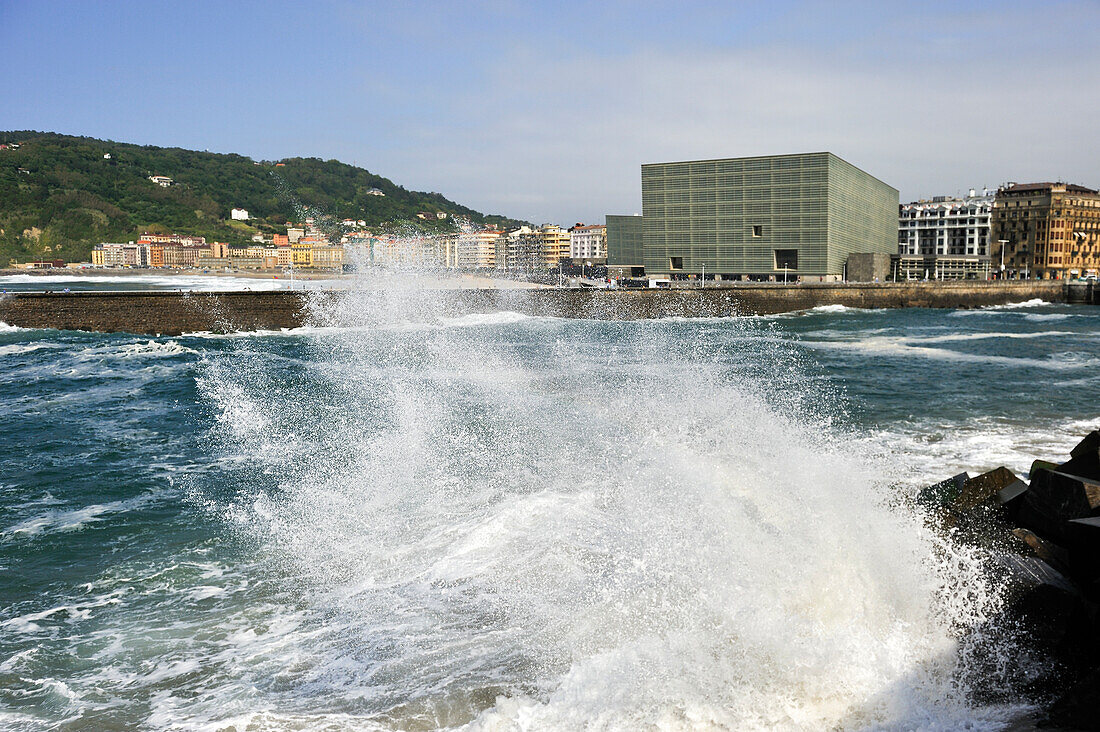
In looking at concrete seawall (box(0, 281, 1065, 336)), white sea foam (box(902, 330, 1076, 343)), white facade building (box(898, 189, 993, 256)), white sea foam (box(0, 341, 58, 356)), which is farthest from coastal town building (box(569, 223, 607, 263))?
white sea foam (box(0, 341, 58, 356))

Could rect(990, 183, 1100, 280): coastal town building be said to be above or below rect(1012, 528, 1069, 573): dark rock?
above

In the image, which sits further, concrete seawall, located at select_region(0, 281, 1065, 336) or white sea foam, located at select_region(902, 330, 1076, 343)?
concrete seawall, located at select_region(0, 281, 1065, 336)

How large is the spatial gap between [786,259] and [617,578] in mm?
89369

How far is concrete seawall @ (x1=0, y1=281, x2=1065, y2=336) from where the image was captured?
143ft

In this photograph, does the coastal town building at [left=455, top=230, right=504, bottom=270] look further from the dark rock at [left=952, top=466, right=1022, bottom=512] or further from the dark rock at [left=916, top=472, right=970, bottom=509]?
the dark rock at [left=952, top=466, right=1022, bottom=512]

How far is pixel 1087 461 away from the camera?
28.0 feet

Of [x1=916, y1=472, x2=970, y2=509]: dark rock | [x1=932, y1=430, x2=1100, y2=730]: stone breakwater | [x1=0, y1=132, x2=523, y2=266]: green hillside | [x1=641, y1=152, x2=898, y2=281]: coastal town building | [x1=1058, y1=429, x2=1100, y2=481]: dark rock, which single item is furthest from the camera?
[x1=0, y1=132, x2=523, y2=266]: green hillside

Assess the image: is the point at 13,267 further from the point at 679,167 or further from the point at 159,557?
the point at 159,557

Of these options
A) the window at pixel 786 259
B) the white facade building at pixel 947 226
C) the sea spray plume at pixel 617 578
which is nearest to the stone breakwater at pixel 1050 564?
the sea spray plume at pixel 617 578

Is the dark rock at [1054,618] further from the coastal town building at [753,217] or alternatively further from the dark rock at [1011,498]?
the coastal town building at [753,217]

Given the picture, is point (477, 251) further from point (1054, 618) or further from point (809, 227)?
point (1054, 618)

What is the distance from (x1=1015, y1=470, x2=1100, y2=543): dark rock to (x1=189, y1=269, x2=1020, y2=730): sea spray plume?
1125mm

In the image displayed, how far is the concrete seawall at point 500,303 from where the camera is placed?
143ft

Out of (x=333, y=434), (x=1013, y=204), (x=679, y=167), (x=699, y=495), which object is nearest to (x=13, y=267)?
(x=679, y=167)
